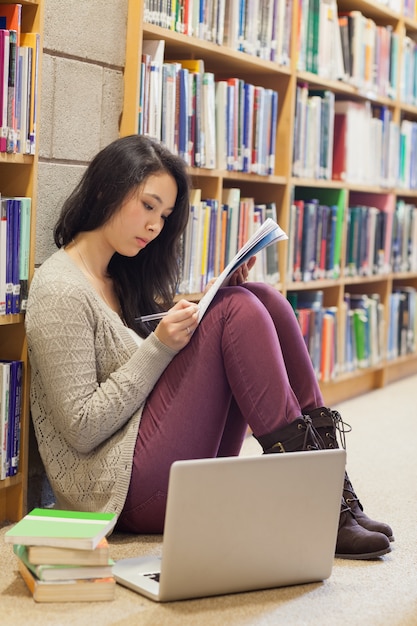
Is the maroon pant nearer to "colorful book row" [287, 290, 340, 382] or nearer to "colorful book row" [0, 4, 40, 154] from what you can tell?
"colorful book row" [0, 4, 40, 154]

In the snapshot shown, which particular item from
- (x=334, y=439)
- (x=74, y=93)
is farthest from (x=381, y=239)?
(x=334, y=439)

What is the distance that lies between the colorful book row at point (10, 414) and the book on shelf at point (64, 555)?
15.2 inches

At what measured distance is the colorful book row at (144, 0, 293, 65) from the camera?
100 inches

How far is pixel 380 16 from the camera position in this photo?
407cm

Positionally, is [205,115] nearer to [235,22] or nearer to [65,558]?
[235,22]

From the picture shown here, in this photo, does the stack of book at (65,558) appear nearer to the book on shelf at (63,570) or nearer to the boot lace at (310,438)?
the book on shelf at (63,570)

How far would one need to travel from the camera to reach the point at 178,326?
190 cm

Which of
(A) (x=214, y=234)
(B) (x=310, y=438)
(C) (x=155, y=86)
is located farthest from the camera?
(A) (x=214, y=234)

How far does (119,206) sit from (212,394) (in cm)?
44

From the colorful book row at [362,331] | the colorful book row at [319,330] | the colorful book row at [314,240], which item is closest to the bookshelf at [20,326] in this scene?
the colorful book row at [314,240]

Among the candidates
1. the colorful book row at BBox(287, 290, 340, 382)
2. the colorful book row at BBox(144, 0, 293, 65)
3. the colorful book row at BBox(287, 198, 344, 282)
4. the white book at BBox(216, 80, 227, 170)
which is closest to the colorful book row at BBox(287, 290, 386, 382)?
the colorful book row at BBox(287, 290, 340, 382)

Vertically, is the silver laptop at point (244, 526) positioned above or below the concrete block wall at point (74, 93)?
below

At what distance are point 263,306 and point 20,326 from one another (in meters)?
0.51

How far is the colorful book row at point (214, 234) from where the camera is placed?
267 centimetres
